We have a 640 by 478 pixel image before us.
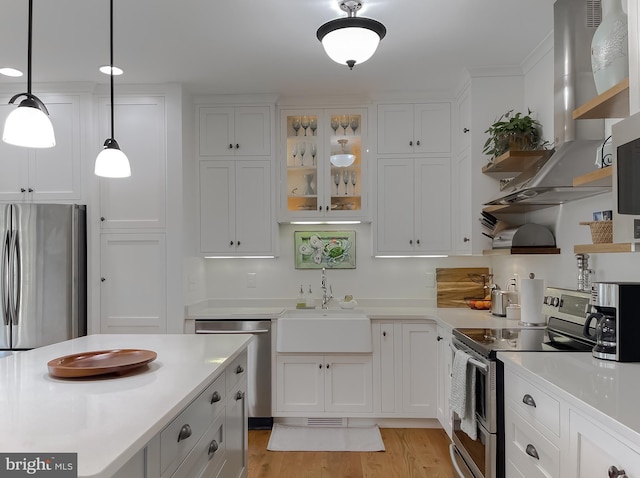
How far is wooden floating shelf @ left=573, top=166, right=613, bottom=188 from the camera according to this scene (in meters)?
1.72

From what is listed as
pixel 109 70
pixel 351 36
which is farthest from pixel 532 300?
pixel 109 70

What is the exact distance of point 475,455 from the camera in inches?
92.4

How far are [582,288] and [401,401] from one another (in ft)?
5.39

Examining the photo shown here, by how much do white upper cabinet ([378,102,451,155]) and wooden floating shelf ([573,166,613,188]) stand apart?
188cm

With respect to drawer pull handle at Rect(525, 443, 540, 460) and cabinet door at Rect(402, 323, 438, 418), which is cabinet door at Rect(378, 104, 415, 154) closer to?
cabinet door at Rect(402, 323, 438, 418)

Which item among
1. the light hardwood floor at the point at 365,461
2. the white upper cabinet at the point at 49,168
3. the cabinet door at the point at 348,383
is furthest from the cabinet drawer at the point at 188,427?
the white upper cabinet at the point at 49,168

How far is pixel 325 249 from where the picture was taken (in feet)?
13.7

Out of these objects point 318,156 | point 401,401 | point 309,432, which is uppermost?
point 318,156

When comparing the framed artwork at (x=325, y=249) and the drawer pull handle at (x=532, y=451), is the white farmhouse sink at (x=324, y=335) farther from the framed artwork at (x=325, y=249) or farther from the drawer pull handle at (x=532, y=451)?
the drawer pull handle at (x=532, y=451)

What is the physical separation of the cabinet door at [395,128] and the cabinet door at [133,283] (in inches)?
77.4

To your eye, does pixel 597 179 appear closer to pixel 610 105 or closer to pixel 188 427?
pixel 610 105

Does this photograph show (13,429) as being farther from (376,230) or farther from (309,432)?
Answer: (376,230)

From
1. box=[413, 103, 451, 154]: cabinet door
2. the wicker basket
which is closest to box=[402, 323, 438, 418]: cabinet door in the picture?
box=[413, 103, 451, 154]: cabinet door

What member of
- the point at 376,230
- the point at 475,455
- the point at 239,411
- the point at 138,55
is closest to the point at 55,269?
the point at 138,55
